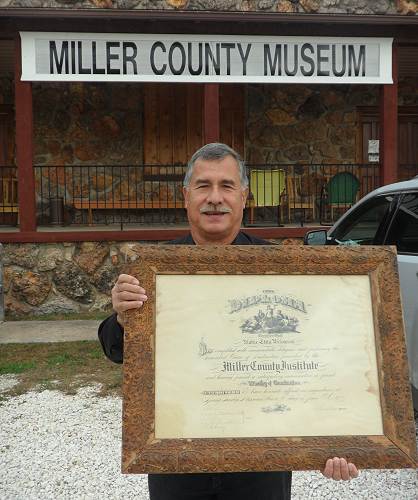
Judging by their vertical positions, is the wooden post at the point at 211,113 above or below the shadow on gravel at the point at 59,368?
above

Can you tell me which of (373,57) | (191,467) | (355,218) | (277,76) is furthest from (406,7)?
(191,467)

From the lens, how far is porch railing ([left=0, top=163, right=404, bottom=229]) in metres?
9.73

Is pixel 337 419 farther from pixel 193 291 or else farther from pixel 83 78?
pixel 83 78

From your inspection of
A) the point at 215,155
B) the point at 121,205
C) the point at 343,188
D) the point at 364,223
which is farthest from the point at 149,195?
the point at 215,155

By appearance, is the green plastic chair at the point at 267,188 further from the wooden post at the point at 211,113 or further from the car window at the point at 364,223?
the car window at the point at 364,223

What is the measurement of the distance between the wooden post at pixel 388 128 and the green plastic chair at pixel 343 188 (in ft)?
3.31

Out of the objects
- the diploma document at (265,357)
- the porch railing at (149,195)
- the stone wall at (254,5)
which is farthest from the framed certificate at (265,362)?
the stone wall at (254,5)

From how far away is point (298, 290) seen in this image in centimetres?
166

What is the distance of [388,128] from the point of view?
28.1 ft

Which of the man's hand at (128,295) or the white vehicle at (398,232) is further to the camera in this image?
the white vehicle at (398,232)

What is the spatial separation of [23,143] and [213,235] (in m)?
6.70

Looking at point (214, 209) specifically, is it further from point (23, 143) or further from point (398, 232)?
point (23, 143)

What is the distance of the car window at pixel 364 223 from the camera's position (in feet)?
13.5

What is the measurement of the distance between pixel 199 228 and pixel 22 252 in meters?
6.62
